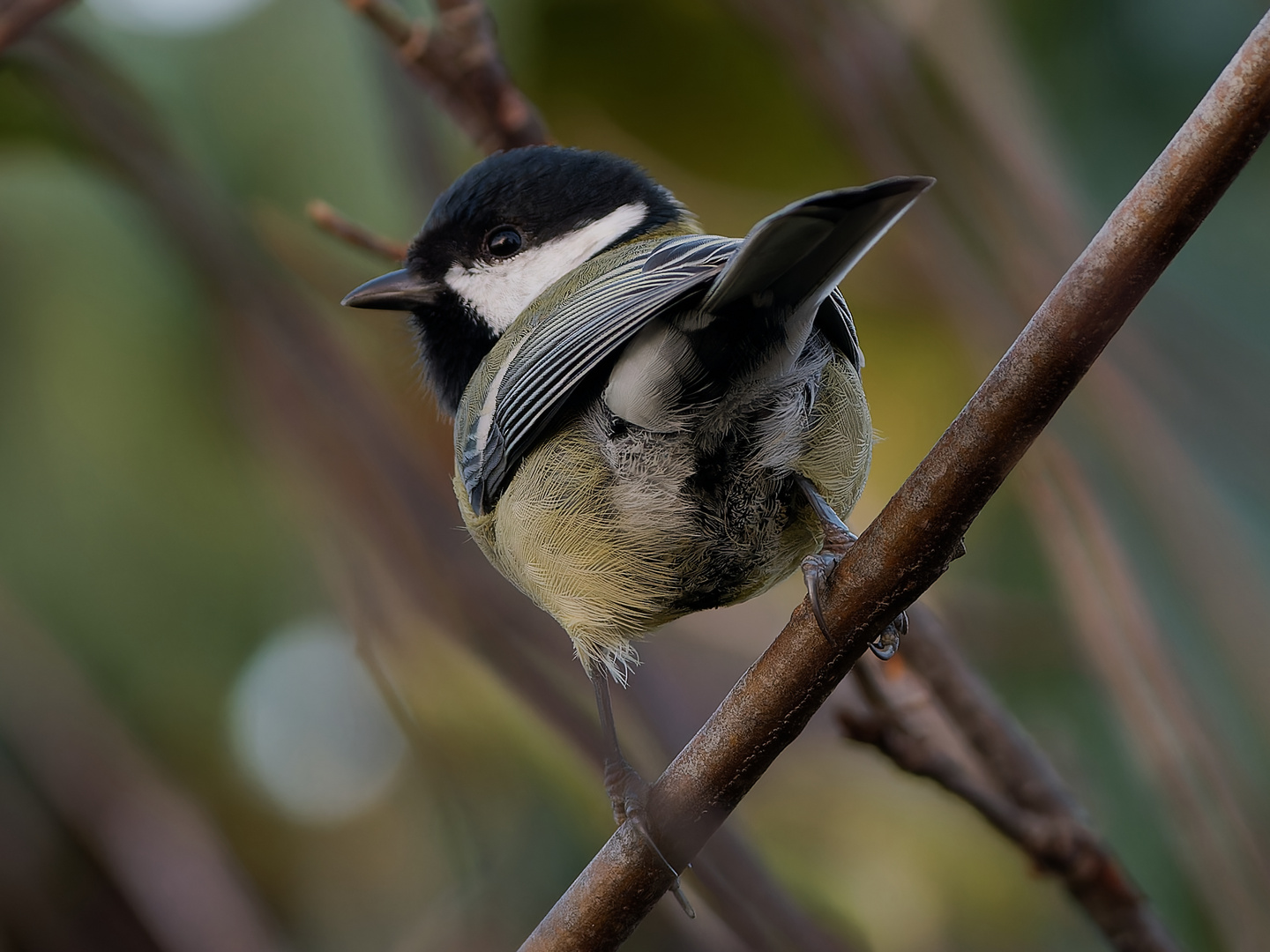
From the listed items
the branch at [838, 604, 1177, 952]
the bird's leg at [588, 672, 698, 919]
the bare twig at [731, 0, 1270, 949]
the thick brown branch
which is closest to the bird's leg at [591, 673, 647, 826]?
the bird's leg at [588, 672, 698, 919]

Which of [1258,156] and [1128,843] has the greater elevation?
[1258,156]

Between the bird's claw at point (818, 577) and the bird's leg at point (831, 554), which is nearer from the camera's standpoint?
the bird's claw at point (818, 577)

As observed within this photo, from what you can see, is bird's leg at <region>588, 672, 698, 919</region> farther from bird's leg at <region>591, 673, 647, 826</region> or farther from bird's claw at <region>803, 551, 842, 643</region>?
bird's claw at <region>803, 551, 842, 643</region>

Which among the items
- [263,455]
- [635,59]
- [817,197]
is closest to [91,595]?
[263,455]

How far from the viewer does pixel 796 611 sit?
1205 millimetres

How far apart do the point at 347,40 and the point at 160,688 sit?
1694 millimetres

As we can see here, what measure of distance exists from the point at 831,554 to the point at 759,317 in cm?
28

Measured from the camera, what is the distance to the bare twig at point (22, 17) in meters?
1.53

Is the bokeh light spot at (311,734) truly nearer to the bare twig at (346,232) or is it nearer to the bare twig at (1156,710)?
the bare twig at (346,232)

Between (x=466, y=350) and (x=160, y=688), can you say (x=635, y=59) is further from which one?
(x=160, y=688)

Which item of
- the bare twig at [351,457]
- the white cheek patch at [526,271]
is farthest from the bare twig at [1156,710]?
the white cheek patch at [526,271]

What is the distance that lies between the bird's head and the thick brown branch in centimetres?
7

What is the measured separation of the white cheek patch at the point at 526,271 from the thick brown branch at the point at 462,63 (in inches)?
7.8

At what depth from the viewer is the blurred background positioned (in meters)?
1.82
